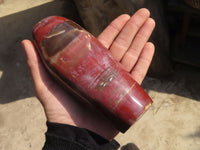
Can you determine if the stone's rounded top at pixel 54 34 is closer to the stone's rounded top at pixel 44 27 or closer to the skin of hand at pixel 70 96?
the stone's rounded top at pixel 44 27

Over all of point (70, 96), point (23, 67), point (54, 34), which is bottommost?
point (23, 67)

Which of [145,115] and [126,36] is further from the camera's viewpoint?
[145,115]

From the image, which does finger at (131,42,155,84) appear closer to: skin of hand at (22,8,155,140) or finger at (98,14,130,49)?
skin of hand at (22,8,155,140)

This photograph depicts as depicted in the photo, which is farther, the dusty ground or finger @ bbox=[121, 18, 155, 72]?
the dusty ground

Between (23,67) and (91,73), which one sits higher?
(91,73)

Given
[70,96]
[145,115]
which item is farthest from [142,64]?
[145,115]

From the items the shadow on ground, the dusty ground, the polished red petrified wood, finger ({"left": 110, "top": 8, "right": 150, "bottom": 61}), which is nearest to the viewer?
the polished red petrified wood

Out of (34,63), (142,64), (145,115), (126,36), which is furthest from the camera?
(145,115)

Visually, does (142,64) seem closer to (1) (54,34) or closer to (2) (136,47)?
(2) (136,47)

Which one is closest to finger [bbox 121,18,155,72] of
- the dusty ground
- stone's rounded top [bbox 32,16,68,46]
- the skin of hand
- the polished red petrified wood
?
the skin of hand
